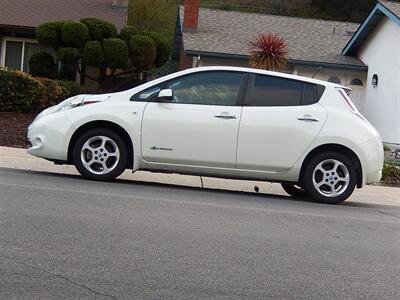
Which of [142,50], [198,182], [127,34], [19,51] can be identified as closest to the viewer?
[198,182]

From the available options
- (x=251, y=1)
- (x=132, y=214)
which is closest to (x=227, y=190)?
(x=132, y=214)

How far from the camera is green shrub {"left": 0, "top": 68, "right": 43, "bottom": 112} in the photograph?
1586 centimetres

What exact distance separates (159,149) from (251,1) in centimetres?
5771

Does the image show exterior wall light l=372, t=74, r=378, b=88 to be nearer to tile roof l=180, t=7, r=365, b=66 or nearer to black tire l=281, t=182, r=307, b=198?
tile roof l=180, t=7, r=365, b=66

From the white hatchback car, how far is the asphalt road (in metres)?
0.40

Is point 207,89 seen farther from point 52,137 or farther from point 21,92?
point 21,92

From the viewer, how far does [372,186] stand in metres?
12.1

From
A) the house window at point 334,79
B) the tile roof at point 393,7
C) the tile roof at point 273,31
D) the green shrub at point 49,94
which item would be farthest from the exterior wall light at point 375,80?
the green shrub at point 49,94

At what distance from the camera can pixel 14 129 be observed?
14242mm

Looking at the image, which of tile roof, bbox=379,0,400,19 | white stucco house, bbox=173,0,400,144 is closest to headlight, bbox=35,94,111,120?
white stucco house, bbox=173,0,400,144

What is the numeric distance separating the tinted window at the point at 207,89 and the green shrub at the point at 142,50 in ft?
35.0

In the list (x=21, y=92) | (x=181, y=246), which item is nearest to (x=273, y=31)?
(x=21, y=92)

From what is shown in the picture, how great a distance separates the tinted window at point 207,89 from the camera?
9.08 meters

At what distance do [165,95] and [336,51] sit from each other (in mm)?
16302
